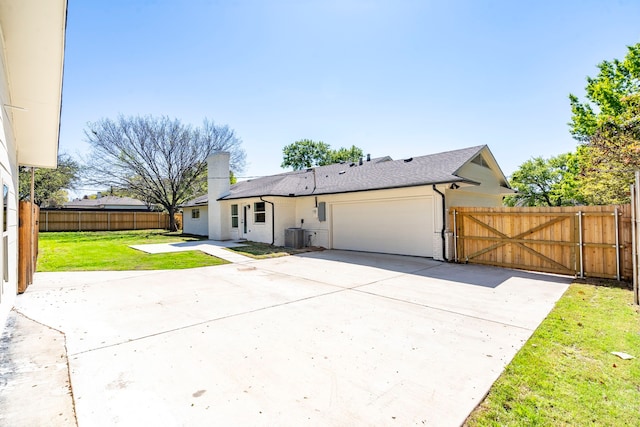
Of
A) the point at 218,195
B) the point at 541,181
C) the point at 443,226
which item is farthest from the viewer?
the point at 541,181

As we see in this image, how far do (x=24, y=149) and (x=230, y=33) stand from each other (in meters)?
6.59

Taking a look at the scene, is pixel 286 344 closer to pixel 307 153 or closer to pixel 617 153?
pixel 617 153

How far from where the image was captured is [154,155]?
23.6 m

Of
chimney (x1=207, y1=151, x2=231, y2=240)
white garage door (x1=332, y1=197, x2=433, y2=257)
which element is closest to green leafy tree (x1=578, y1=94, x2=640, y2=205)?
white garage door (x1=332, y1=197, x2=433, y2=257)

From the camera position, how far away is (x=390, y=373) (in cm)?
301

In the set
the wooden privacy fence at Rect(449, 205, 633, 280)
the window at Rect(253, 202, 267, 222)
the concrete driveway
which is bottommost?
the concrete driveway

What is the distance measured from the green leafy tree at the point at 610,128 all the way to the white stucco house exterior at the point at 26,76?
14.6 metres

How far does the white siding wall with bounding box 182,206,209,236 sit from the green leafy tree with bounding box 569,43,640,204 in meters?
21.6

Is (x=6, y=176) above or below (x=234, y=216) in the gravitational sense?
above

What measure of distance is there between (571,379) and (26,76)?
7.39 m

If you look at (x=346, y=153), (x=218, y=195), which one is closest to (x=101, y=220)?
(x=218, y=195)

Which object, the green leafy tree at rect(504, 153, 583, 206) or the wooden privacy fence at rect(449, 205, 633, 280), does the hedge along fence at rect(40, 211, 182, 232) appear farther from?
the green leafy tree at rect(504, 153, 583, 206)

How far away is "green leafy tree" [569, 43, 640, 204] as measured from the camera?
11.6 meters

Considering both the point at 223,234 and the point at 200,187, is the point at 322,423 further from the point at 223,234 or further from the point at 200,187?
the point at 200,187
